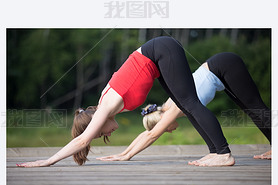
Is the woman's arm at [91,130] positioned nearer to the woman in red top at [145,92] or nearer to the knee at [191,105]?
the woman in red top at [145,92]

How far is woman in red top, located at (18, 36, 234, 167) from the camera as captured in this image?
2.03 m

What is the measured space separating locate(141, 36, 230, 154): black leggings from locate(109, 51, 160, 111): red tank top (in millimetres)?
58

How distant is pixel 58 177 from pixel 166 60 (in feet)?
2.96

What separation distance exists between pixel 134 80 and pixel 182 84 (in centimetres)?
29

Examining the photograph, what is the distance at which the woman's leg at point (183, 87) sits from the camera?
6.56 ft

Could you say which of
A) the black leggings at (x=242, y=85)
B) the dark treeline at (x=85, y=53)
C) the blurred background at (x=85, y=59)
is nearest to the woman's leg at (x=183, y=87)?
the black leggings at (x=242, y=85)

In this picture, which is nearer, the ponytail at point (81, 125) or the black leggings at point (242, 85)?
the ponytail at point (81, 125)

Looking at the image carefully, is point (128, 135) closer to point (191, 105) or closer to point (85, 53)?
point (191, 105)

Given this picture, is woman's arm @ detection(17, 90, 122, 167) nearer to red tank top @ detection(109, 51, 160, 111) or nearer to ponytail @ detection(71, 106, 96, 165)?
red tank top @ detection(109, 51, 160, 111)

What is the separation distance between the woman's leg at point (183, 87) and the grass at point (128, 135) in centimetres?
90

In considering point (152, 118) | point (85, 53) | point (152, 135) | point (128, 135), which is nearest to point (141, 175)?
point (152, 135)

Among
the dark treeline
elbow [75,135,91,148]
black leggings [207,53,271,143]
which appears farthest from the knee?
the dark treeline

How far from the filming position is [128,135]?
3.76 meters

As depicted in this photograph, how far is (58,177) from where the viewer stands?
1734 millimetres
